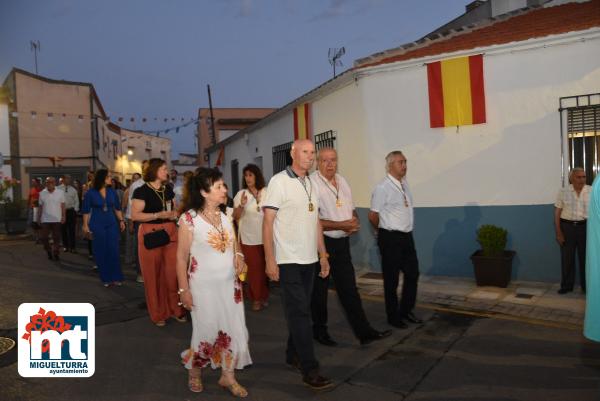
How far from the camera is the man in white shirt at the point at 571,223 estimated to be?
682 centimetres

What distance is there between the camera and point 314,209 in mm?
4227

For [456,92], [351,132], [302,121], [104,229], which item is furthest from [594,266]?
[302,121]

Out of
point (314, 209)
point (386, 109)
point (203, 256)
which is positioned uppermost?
point (386, 109)

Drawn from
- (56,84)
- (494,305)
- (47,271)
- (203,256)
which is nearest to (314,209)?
(203,256)

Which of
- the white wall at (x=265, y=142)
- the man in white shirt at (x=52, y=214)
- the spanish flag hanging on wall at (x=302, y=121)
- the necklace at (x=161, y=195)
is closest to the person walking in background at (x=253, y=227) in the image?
the necklace at (x=161, y=195)

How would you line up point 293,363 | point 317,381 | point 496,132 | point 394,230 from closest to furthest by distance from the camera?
point 317,381
point 293,363
point 394,230
point 496,132

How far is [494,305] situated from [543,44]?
3.93m

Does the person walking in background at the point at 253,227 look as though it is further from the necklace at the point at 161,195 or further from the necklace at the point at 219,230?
the necklace at the point at 219,230

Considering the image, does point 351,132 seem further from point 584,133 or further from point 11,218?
point 11,218

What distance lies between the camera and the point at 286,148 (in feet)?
46.2

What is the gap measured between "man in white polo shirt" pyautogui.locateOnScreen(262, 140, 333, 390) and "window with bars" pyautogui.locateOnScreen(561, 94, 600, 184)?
517 centimetres

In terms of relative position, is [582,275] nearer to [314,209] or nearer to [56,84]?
[314,209]

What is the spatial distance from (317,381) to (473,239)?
511 cm

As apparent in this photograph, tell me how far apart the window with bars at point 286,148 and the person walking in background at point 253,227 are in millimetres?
4126
